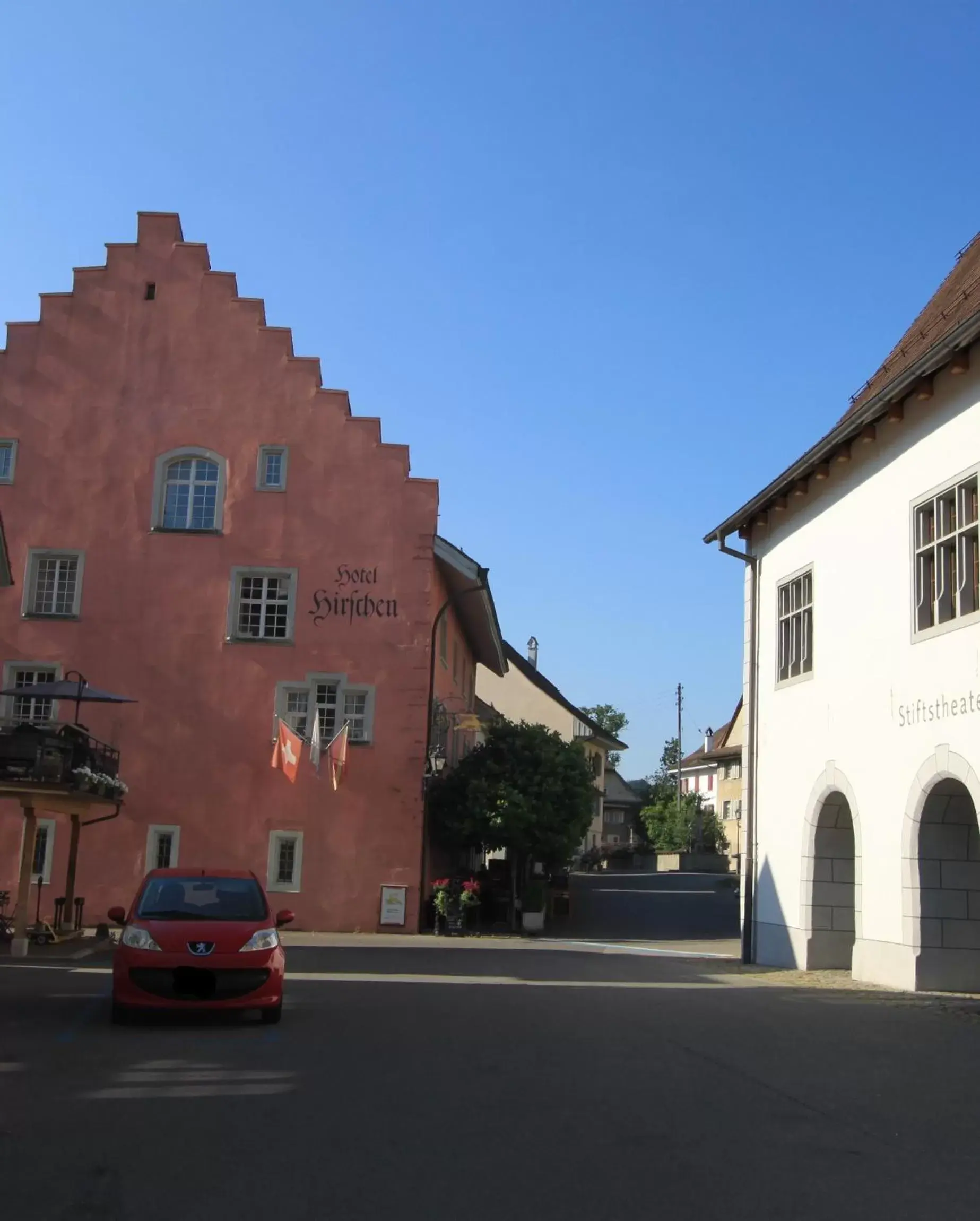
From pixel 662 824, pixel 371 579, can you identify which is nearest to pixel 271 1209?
pixel 371 579

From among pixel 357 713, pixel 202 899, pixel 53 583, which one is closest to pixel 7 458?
pixel 53 583

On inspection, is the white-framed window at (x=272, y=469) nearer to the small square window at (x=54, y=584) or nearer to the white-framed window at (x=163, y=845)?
the small square window at (x=54, y=584)

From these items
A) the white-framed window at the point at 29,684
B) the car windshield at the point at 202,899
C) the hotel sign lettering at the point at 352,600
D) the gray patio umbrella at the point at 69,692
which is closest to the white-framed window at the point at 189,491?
the hotel sign lettering at the point at 352,600

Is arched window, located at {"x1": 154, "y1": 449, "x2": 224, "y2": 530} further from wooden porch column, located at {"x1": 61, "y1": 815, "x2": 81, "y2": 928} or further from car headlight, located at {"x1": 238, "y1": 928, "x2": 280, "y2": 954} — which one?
car headlight, located at {"x1": 238, "y1": 928, "x2": 280, "y2": 954}

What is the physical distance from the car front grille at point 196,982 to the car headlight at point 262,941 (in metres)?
0.23

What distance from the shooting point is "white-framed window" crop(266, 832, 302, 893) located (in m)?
29.8

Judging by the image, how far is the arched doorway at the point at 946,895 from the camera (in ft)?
56.4

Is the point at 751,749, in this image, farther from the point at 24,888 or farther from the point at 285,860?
the point at 24,888

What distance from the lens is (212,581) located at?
30.9 m

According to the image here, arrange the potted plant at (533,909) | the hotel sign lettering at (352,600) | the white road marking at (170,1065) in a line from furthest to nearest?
the potted plant at (533,909) < the hotel sign lettering at (352,600) < the white road marking at (170,1065)

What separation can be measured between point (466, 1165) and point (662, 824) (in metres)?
71.3

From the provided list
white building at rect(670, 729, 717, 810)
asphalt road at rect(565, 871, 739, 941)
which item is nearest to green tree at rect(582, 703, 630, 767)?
white building at rect(670, 729, 717, 810)

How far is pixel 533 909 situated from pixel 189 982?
18.9 metres

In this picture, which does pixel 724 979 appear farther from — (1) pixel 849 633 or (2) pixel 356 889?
(2) pixel 356 889
